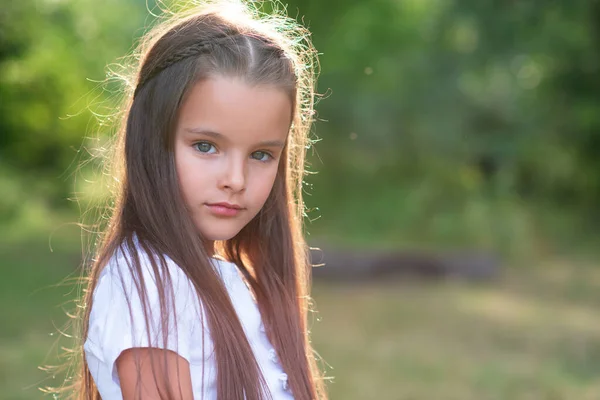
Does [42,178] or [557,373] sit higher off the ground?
[42,178]

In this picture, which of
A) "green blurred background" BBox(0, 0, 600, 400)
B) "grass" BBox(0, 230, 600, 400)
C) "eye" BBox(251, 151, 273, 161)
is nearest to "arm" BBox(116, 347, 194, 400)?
"eye" BBox(251, 151, 273, 161)

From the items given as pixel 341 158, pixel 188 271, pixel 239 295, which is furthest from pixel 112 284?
pixel 341 158

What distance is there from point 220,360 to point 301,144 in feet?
1.71

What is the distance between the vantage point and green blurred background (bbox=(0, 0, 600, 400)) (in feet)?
18.6

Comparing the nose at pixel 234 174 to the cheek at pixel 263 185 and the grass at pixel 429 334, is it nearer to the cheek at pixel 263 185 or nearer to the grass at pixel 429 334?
the cheek at pixel 263 185

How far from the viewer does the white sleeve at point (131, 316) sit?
119cm

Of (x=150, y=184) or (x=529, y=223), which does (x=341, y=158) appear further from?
(x=150, y=184)

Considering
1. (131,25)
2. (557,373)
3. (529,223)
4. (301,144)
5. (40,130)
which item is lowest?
(557,373)

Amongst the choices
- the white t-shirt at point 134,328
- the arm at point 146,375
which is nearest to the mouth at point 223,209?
the white t-shirt at point 134,328

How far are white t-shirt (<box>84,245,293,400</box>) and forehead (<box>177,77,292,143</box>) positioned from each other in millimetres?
221

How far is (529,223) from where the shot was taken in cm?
909

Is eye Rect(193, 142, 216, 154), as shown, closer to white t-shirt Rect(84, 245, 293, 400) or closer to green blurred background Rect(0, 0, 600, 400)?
white t-shirt Rect(84, 245, 293, 400)

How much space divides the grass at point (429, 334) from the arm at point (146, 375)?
210 centimetres

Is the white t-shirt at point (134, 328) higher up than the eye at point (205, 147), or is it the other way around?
the eye at point (205, 147)
